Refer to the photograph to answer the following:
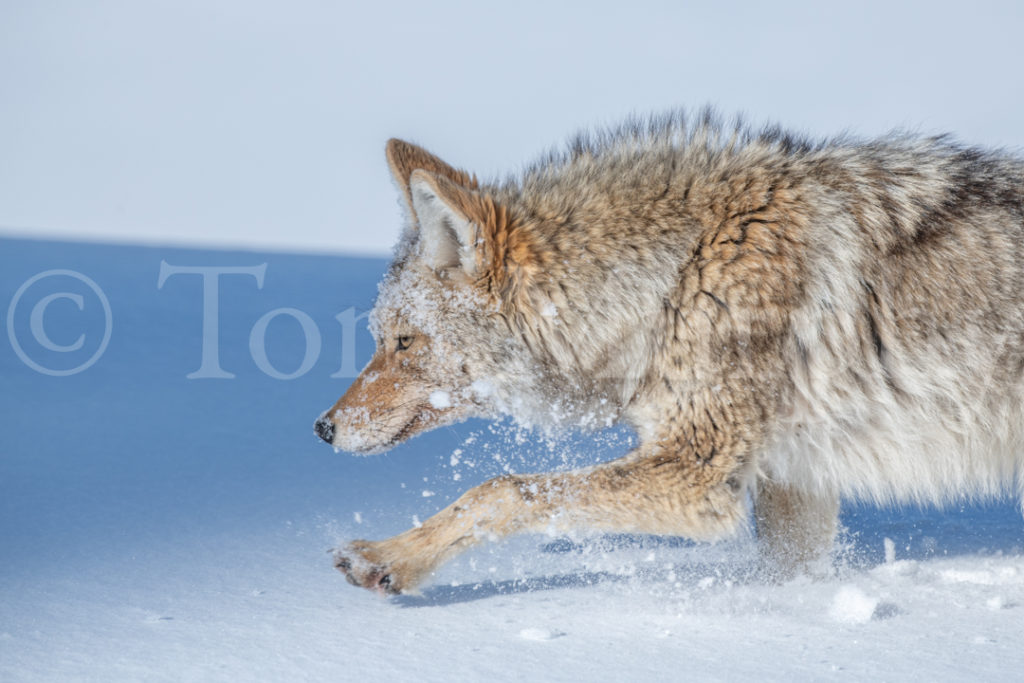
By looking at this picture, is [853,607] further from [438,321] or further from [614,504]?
[438,321]

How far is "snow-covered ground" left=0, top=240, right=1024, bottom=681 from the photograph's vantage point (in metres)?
2.53

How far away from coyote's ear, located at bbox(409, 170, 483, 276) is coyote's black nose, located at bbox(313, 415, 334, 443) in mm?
680

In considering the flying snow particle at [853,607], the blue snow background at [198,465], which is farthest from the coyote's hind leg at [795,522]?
the flying snow particle at [853,607]

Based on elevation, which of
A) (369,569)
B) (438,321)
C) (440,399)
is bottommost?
(369,569)

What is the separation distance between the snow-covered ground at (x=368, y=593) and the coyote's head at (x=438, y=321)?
50 cm

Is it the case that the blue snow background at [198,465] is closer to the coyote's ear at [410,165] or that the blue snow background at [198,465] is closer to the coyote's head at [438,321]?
the coyote's head at [438,321]

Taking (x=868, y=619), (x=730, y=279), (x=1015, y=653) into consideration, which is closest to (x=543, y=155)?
(x=730, y=279)

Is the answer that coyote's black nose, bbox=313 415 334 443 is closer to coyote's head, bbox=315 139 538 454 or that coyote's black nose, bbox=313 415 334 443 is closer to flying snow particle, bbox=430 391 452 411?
coyote's head, bbox=315 139 538 454

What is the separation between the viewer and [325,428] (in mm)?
3449

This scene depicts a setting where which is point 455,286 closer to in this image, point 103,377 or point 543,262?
point 543,262

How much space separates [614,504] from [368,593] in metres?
0.86

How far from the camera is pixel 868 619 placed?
284cm

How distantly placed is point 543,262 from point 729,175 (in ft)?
2.32

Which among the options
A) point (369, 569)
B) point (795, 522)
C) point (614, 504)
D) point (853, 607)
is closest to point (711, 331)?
point (614, 504)
